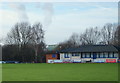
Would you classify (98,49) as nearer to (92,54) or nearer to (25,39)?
(92,54)

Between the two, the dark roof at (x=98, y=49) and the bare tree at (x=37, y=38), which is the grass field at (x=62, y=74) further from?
the bare tree at (x=37, y=38)

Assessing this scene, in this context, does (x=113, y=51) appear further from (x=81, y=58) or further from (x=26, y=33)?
(x=26, y=33)

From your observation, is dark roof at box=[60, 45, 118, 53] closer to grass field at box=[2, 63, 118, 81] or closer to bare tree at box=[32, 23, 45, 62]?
bare tree at box=[32, 23, 45, 62]

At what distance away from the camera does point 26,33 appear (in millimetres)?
69938

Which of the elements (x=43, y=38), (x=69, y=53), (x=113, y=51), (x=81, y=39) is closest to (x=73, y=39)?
(x=81, y=39)

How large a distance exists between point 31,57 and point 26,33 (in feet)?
21.9

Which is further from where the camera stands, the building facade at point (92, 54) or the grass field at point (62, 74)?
the building facade at point (92, 54)

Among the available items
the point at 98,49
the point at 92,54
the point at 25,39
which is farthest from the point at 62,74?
the point at 25,39

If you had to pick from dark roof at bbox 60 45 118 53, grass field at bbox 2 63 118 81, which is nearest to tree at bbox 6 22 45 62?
dark roof at bbox 60 45 118 53

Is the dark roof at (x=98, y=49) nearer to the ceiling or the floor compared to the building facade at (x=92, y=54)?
nearer to the ceiling

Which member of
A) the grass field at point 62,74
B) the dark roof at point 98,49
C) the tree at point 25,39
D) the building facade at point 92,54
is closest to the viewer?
the grass field at point 62,74

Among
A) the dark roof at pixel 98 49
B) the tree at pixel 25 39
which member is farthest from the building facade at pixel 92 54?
the tree at pixel 25 39

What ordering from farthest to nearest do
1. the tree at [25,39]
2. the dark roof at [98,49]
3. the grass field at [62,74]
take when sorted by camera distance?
the tree at [25,39] < the dark roof at [98,49] < the grass field at [62,74]

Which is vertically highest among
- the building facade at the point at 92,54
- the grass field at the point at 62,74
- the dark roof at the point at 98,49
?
the grass field at the point at 62,74
